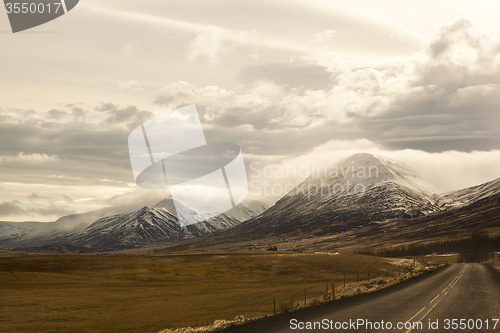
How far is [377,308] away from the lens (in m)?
26.9

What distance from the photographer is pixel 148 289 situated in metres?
67.8

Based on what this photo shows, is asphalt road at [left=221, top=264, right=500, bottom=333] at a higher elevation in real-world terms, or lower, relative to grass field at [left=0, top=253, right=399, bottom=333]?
higher

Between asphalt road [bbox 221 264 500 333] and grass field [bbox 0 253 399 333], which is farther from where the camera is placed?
grass field [bbox 0 253 399 333]

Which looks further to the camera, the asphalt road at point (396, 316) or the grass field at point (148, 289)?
the grass field at point (148, 289)

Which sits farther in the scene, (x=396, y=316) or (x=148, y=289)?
(x=148, y=289)

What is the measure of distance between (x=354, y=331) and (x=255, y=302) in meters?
23.1

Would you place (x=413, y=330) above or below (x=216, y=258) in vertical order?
above

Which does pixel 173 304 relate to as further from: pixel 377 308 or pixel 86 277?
pixel 86 277

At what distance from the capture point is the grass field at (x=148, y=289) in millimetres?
36469

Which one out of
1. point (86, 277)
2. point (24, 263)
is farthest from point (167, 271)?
point (24, 263)

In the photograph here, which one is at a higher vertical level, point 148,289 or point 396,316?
point 396,316

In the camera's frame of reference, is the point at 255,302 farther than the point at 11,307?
No

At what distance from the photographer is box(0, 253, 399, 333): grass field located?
3647 centimetres

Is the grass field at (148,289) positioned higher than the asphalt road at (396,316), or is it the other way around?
the asphalt road at (396,316)
